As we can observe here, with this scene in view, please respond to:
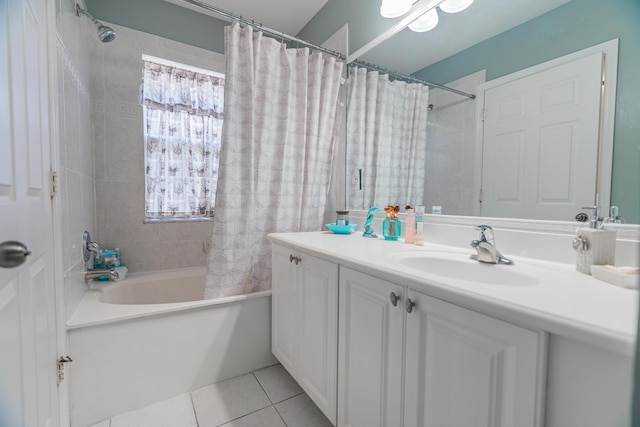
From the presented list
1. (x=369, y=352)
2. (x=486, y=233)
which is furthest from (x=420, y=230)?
(x=369, y=352)

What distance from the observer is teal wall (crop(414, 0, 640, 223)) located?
30.4 inches

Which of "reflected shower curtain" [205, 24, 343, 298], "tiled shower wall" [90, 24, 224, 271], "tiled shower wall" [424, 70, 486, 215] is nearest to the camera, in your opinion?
"tiled shower wall" [424, 70, 486, 215]

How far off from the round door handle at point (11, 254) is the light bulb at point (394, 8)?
1840mm

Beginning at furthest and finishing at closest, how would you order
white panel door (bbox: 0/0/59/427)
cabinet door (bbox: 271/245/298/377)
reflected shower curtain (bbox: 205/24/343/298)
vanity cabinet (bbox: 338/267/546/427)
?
reflected shower curtain (bbox: 205/24/343/298)
cabinet door (bbox: 271/245/298/377)
white panel door (bbox: 0/0/59/427)
vanity cabinet (bbox: 338/267/546/427)

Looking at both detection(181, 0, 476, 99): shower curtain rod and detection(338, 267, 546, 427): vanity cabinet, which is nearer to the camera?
detection(338, 267, 546, 427): vanity cabinet

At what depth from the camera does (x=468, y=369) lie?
643 millimetres

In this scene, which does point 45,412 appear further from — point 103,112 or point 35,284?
point 103,112

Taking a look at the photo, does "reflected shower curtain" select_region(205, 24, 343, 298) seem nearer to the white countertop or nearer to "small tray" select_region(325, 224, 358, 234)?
"small tray" select_region(325, 224, 358, 234)

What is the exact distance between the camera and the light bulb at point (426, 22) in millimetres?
1364

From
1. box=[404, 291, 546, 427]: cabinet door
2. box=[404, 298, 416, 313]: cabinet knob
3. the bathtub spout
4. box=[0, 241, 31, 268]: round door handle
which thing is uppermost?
box=[0, 241, 31, 268]: round door handle

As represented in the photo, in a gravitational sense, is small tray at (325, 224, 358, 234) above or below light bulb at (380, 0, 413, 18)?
below

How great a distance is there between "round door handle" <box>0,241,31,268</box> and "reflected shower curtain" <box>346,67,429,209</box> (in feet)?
4.95

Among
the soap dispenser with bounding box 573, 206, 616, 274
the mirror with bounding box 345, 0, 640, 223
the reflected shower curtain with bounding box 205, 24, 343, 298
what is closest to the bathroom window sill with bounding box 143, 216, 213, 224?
Result: the reflected shower curtain with bounding box 205, 24, 343, 298

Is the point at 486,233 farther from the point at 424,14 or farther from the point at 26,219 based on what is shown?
the point at 26,219
